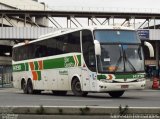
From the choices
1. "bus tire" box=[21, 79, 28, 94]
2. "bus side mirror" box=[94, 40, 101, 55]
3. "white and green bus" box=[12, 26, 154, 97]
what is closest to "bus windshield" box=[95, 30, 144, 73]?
"white and green bus" box=[12, 26, 154, 97]

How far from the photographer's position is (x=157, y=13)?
7794cm

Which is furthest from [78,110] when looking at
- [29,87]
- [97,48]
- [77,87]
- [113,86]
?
[29,87]

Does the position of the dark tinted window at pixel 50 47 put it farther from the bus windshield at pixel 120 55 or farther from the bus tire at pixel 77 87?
the bus windshield at pixel 120 55

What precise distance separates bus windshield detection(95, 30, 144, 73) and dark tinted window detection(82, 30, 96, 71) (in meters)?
0.38

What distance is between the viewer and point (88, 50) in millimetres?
23109

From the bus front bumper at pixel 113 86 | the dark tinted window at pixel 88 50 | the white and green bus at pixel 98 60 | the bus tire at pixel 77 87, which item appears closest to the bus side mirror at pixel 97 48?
the white and green bus at pixel 98 60

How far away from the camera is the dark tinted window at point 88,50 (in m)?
22.8

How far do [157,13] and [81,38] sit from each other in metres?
55.9

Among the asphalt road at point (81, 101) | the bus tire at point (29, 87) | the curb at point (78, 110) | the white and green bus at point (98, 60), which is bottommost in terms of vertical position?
the asphalt road at point (81, 101)

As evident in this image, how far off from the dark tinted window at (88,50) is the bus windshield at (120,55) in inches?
14.9

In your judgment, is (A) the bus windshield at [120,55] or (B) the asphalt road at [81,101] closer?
(B) the asphalt road at [81,101]

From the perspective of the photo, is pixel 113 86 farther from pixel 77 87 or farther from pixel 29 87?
pixel 29 87

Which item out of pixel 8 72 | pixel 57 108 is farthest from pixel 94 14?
pixel 57 108

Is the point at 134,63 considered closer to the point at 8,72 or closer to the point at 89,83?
the point at 89,83
